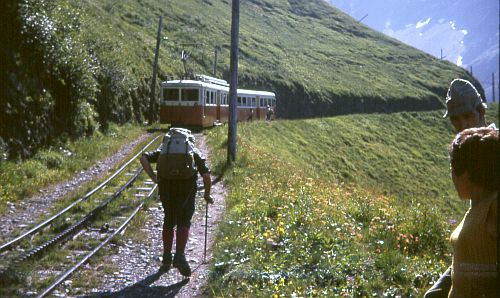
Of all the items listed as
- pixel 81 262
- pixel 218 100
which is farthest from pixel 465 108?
pixel 218 100

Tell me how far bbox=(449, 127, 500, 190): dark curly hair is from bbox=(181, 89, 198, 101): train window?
2861cm

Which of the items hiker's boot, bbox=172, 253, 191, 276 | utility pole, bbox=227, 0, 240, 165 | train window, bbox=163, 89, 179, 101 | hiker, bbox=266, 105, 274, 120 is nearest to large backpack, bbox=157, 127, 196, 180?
hiker's boot, bbox=172, 253, 191, 276

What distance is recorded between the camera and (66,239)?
931 cm

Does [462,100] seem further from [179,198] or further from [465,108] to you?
[179,198]

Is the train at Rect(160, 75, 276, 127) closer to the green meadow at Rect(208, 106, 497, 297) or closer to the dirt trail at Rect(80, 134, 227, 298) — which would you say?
the green meadow at Rect(208, 106, 497, 297)

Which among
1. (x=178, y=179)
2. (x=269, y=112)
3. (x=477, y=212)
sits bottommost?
(x=178, y=179)

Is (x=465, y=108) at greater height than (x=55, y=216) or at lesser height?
greater

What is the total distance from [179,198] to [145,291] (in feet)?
4.34

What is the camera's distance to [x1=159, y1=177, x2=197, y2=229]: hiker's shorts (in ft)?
24.0

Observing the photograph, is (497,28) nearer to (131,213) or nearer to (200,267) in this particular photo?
(200,267)

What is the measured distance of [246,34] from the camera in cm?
8612

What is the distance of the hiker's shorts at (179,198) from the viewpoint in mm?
7328

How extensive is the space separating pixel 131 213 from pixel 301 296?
20.9 ft

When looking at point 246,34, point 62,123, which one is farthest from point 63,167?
point 246,34
